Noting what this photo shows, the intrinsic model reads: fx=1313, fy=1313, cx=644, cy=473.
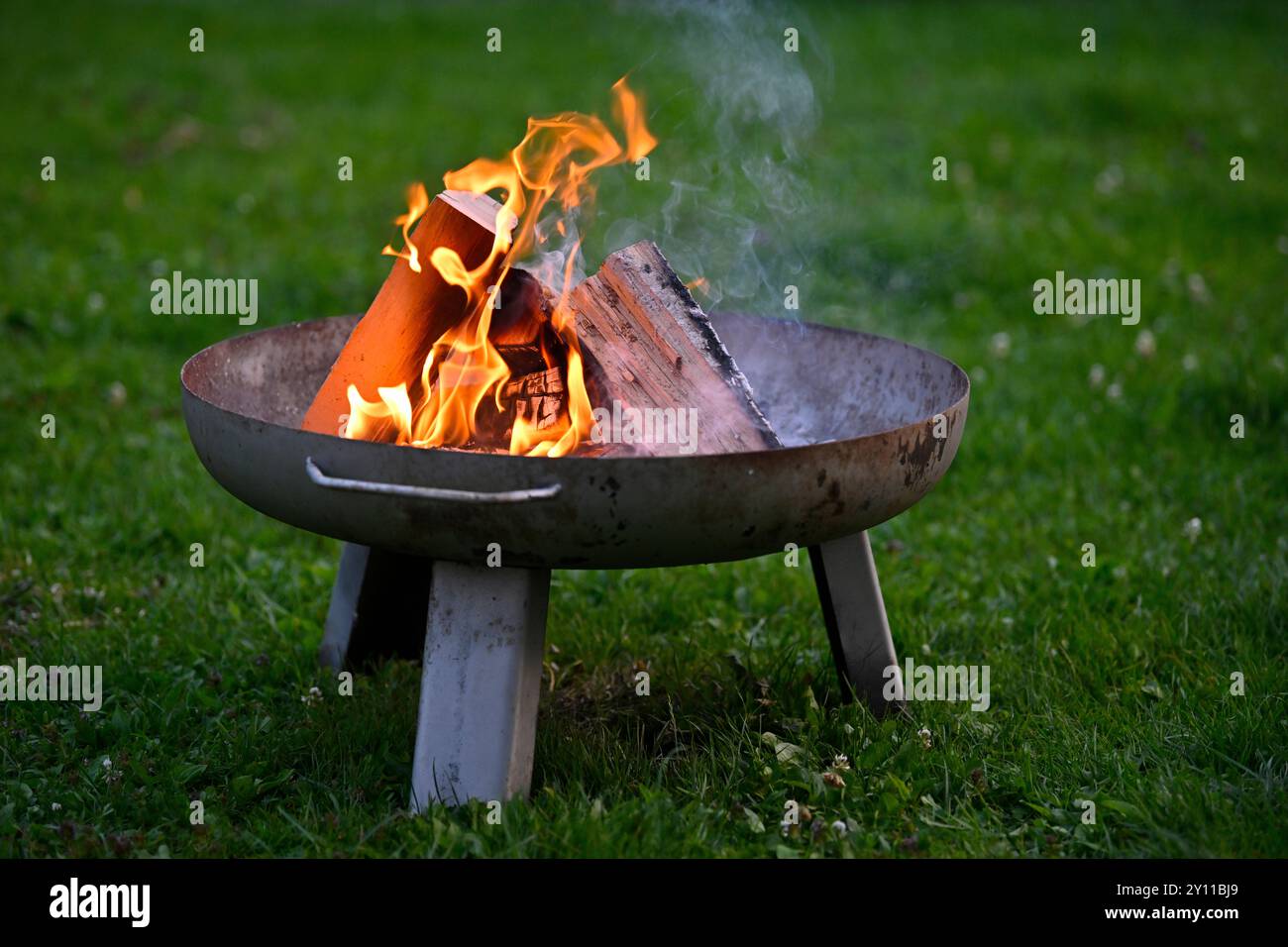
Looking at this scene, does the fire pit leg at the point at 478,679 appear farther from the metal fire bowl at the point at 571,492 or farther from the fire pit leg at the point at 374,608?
the fire pit leg at the point at 374,608

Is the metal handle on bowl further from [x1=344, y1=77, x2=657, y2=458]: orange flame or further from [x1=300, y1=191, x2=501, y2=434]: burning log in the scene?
[x1=300, y1=191, x2=501, y2=434]: burning log

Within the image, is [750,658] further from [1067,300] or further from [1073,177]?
[1073,177]

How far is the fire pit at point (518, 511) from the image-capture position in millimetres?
2412

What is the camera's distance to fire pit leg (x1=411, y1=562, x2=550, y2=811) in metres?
2.66

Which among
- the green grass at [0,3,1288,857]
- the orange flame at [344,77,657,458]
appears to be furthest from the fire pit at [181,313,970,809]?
the orange flame at [344,77,657,458]

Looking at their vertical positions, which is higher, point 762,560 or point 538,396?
point 538,396

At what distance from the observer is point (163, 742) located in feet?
10.4

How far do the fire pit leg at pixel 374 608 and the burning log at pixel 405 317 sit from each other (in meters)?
0.48

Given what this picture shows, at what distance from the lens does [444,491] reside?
2.39 metres

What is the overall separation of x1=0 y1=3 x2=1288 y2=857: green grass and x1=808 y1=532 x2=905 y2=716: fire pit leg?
9cm

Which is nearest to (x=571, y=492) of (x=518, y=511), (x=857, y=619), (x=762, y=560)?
(x=518, y=511)

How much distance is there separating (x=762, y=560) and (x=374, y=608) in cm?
140

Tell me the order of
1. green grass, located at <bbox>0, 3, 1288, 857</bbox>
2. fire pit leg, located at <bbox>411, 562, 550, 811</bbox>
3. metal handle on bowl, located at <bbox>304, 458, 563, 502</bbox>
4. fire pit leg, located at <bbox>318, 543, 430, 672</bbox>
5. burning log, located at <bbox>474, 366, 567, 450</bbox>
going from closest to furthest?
metal handle on bowl, located at <bbox>304, 458, 563, 502</bbox>
fire pit leg, located at <bbox>411, 562, 550, 811</bbox>
green grass, located at <bbox>0, 3, 1288, 857</bbox>
burning log, located at <bbox>474, 366, 567, 450</bbox>
fire pit leg, located at <bbox>318, 543, 430, 672</bbox>

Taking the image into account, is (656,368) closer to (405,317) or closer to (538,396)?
(538,396)
